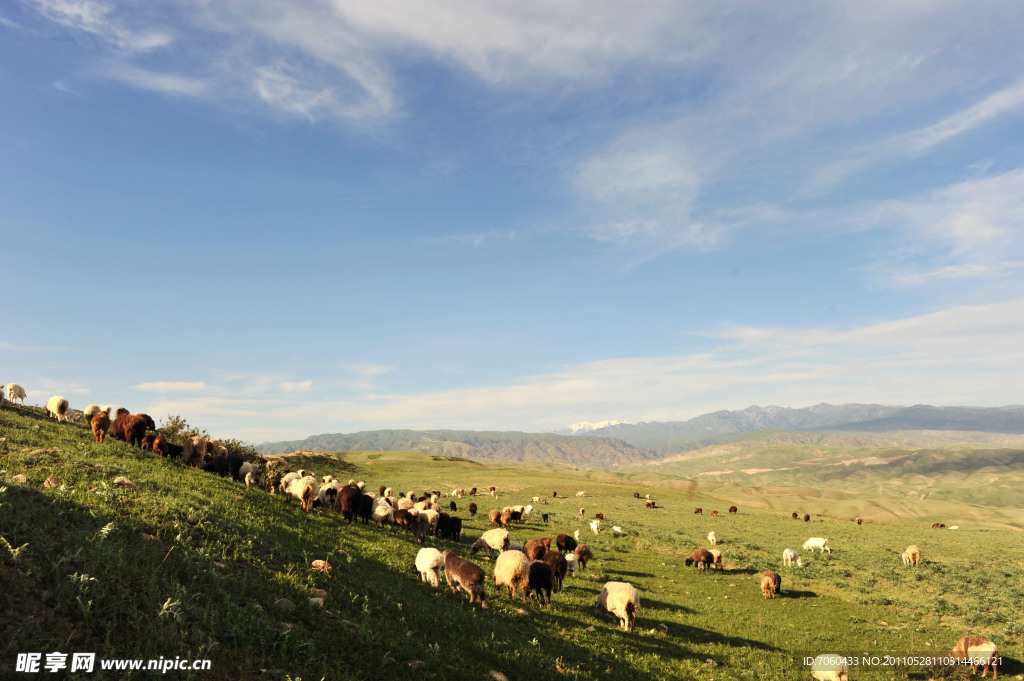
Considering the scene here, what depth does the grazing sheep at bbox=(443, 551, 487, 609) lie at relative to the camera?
14.2 m

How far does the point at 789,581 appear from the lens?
2708cm

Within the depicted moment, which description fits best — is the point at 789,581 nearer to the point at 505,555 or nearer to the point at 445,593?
the point at 505,555

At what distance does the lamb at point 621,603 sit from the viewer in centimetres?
1539

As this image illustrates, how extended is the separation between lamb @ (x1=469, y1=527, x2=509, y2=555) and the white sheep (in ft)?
83.9

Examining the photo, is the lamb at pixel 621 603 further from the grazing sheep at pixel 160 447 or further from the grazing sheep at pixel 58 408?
the grazing sheep at pixel 58 408

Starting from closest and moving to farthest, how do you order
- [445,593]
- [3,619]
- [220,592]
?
[3,619]
[220,592]
[445,593]

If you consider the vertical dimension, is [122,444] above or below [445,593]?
above

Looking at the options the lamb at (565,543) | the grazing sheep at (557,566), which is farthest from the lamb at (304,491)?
the lamb at (565,543)

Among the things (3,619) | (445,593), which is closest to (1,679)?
(3,619)

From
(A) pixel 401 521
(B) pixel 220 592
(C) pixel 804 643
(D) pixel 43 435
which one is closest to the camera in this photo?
(B) pixel 220 592

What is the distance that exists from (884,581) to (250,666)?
3664 centimetres

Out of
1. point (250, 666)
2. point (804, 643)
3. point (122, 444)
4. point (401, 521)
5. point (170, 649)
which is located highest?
point (122, 444)

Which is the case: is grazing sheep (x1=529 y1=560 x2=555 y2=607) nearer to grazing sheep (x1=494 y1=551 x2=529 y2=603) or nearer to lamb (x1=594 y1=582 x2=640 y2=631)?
grazing sheep (x1=494 y1=551 x2=529 y2=603)

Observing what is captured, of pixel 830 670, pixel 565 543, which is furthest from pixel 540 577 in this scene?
pixel 565 543
